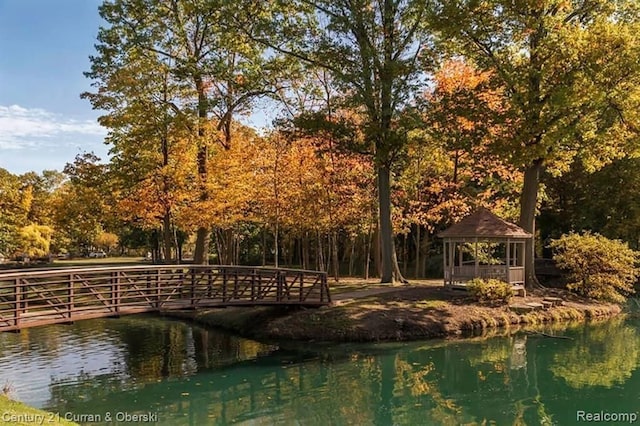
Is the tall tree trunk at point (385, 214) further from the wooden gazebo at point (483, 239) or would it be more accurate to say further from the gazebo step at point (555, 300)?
the gazebo step at point (555, 300)

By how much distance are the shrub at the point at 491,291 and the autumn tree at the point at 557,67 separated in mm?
3482

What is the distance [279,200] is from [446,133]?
8.62 meters

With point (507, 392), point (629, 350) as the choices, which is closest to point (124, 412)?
point (507, 392)

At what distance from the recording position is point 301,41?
22906mm

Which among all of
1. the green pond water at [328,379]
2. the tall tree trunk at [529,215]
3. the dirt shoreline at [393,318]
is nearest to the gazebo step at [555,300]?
the dirt shoreline at [393,318]

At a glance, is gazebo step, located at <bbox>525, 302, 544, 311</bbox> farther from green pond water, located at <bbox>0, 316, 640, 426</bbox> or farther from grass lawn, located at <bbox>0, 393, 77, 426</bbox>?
grass lawn, located at <bbox>0, 393, 77, 426</bbox>

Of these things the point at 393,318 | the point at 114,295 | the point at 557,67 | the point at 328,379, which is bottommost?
the point at 328,379

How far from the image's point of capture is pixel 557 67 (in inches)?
773

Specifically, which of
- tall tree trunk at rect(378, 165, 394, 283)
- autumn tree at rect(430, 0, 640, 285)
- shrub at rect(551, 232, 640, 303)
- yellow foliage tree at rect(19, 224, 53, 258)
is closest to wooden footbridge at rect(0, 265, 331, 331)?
tall tree trunk at rect(378, 165, 394, 283)

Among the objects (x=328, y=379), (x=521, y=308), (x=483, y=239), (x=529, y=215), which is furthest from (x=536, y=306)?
(x=328, y=379)

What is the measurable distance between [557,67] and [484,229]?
6.31 metres

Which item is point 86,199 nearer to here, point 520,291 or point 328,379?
point 328,379

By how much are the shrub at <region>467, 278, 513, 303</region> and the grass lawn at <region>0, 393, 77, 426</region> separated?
48.5ft

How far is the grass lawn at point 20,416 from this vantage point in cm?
747
